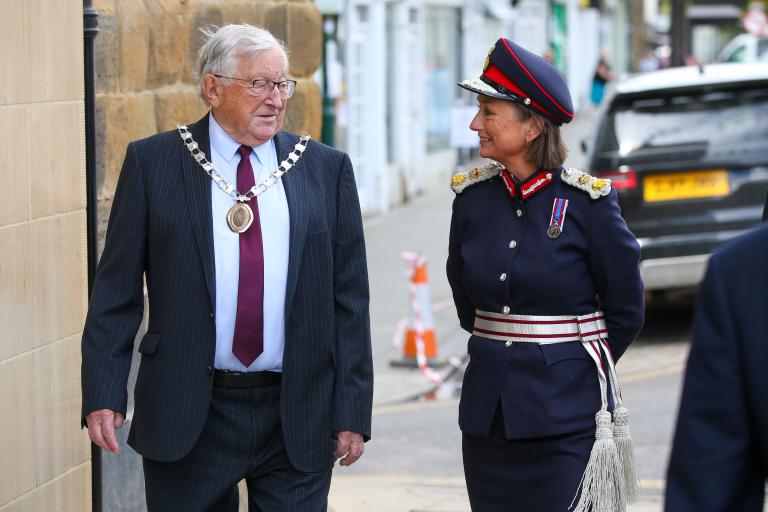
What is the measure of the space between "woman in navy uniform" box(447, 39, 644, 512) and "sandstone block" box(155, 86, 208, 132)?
181 cm

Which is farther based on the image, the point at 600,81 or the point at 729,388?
the point at 600,81

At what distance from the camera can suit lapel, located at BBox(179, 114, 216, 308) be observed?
3.78 metres

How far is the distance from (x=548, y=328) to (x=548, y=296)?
0.29 ft

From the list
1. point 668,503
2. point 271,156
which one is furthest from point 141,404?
point 668,503

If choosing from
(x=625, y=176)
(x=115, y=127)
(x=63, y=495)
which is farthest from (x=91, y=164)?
(x=625, y=176)

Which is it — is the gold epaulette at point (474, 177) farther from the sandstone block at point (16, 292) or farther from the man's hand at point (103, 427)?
the sandstone block at point (16, 292)

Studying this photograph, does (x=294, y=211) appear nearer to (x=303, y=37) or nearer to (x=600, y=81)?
(x=303, y=37)

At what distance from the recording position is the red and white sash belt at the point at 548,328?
4035 mm

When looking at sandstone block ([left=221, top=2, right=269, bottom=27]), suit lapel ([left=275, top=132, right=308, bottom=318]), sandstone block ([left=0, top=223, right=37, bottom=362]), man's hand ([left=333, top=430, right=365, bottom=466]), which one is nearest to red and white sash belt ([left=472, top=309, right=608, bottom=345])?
man's hand ([left=333, top=430, right=365, bottom=466])

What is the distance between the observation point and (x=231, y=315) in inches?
149

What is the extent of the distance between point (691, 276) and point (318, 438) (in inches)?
260

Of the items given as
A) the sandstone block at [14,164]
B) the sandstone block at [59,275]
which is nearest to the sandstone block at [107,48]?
the sandstone block at [59,275]

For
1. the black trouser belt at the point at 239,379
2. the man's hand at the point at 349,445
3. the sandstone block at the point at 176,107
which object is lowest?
the man's hand at the point at 349,445

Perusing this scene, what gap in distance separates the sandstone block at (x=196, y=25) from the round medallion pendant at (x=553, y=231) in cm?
211
